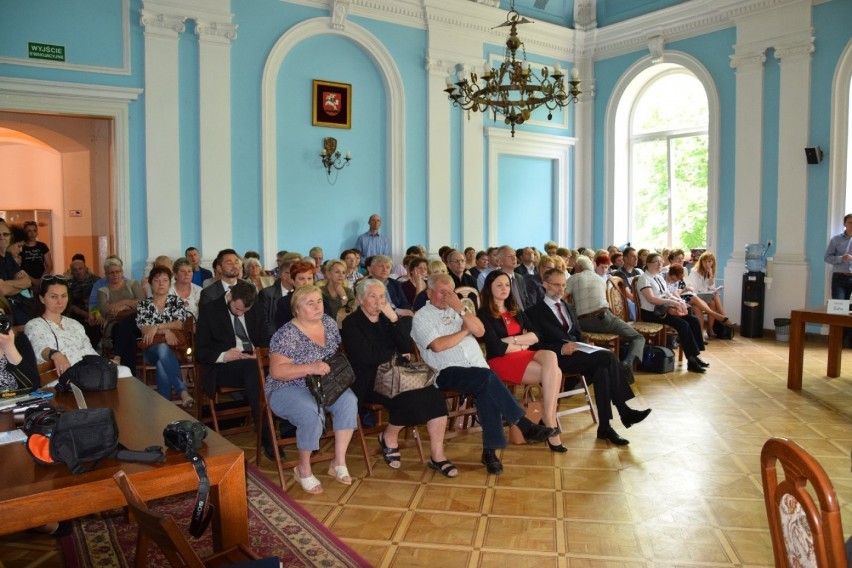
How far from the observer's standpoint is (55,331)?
4133 mm

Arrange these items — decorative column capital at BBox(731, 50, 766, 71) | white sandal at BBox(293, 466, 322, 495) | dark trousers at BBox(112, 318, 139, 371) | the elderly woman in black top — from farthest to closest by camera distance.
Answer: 1. decorative column capital at BBox(731, 50, 766, 71)
2. dark trousers at BBox(112, 318, 139, 371)
3. the elderly woman in black top
4. white sandal at BBox(293, 466, 322, 495)

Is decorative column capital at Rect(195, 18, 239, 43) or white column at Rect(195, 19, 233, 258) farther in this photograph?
white column at Rect(195, 19, 233, 258)

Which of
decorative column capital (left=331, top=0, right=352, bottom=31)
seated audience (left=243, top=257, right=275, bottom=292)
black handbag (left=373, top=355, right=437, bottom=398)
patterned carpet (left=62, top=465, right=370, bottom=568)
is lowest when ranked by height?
patterned carpet (left=62, top=465, right=370, bottom=568)

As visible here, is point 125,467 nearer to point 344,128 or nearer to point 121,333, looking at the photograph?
point 121,333

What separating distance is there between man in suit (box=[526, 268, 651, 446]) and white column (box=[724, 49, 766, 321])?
555 centimetres

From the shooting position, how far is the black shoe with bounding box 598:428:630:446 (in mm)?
4910

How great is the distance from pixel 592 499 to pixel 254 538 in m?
1.86

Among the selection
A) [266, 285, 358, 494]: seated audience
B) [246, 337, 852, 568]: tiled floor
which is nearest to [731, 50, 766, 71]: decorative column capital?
[246, 337, 852, 568]: tiled floor

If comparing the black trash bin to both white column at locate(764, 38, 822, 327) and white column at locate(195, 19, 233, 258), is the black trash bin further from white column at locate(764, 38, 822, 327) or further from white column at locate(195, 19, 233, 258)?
white column at locate(195, 19, 233, 258)

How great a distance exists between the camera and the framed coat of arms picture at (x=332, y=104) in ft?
31.2

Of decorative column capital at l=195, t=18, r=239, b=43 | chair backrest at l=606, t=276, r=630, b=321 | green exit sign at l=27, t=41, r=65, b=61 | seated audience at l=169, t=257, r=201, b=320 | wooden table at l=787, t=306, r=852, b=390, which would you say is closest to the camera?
seated audience at l=169, t=257, r=201, b=320

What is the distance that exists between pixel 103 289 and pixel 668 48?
911 centimetres

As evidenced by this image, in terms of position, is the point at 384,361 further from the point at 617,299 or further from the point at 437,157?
the point at 437,157

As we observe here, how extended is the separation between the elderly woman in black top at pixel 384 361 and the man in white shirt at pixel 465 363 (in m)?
0.18
